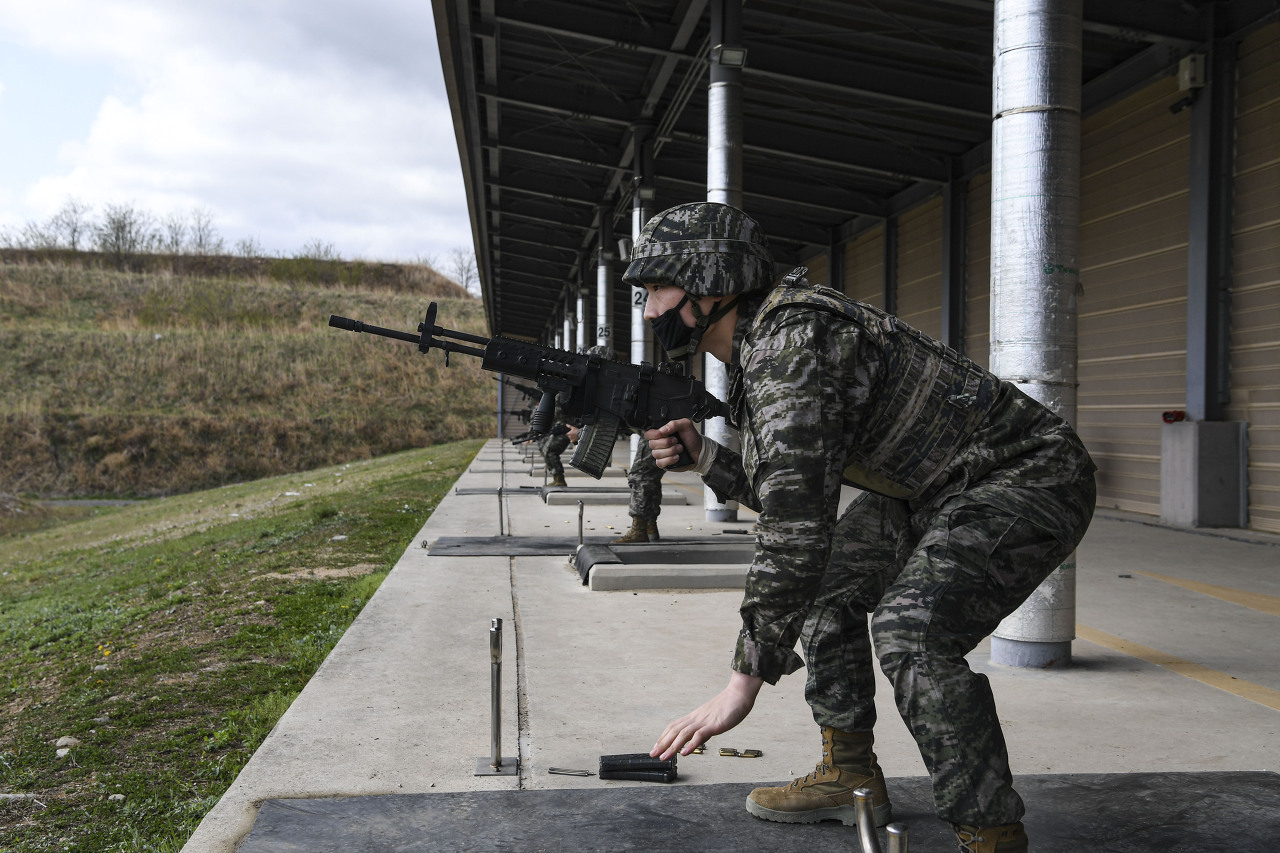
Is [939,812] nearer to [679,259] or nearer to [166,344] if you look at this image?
[679,259]

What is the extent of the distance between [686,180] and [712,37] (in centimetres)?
793

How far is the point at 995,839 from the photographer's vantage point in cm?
226

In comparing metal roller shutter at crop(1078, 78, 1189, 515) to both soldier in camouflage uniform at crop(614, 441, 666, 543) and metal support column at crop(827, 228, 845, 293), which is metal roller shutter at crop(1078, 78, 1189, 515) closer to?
soldier in camouflage uniform at crop(614, 441, 666, 543)

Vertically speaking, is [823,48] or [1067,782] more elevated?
[823,48]

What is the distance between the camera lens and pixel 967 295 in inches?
606

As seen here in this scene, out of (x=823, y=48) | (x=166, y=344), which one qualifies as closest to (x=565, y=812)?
(x=823, y=48)

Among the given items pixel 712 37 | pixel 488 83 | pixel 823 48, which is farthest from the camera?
pixel 488 83

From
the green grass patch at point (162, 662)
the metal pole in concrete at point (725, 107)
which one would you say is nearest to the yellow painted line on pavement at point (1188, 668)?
the green grass patch at point (162, 662)

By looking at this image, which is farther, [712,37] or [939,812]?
[712,37]

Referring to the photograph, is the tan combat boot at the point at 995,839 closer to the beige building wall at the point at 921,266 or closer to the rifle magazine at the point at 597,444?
the rifle magazine at the point at 597,444

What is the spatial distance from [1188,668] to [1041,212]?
7.48 feet

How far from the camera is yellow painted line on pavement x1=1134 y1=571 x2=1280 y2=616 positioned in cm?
637

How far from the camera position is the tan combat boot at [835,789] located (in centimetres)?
291

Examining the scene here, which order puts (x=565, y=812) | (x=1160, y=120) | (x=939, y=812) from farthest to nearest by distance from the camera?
1. (x=1160, y=120)
2. (x=565, y=812)
3. (x=939, y=812)
